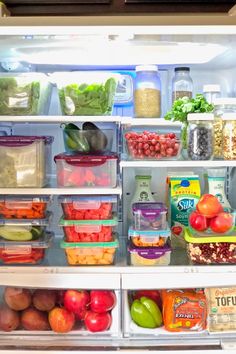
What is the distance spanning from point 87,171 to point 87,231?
0.61 ft

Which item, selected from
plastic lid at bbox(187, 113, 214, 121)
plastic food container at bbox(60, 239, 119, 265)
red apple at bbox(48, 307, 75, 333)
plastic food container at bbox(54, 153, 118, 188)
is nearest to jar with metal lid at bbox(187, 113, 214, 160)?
plastic lid at bbox(187, 113, 214, 121)

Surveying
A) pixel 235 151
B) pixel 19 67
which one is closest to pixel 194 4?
pixel 235 151

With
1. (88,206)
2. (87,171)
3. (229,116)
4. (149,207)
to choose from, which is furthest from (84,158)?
(229,116)

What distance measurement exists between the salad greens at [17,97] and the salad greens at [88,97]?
9cm

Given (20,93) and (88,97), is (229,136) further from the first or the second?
(20,93)

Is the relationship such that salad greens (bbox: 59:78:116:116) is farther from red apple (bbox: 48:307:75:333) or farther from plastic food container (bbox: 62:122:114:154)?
red apple (bbox: 48:307:75:333)

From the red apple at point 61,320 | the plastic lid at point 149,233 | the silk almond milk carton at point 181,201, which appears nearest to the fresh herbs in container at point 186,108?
the silk almond milk carton at point 181,201

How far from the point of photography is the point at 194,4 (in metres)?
1.45

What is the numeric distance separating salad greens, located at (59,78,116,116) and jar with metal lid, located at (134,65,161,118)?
0.10 m

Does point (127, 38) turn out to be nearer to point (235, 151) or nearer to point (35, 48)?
point (35, 48)

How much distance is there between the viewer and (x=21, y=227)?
1.49 m

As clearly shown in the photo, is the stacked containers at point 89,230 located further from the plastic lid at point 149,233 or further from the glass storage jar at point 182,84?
the glass storage jar at point 182,84

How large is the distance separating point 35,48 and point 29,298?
0.77m

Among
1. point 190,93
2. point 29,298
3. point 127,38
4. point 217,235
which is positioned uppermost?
point 127,38
